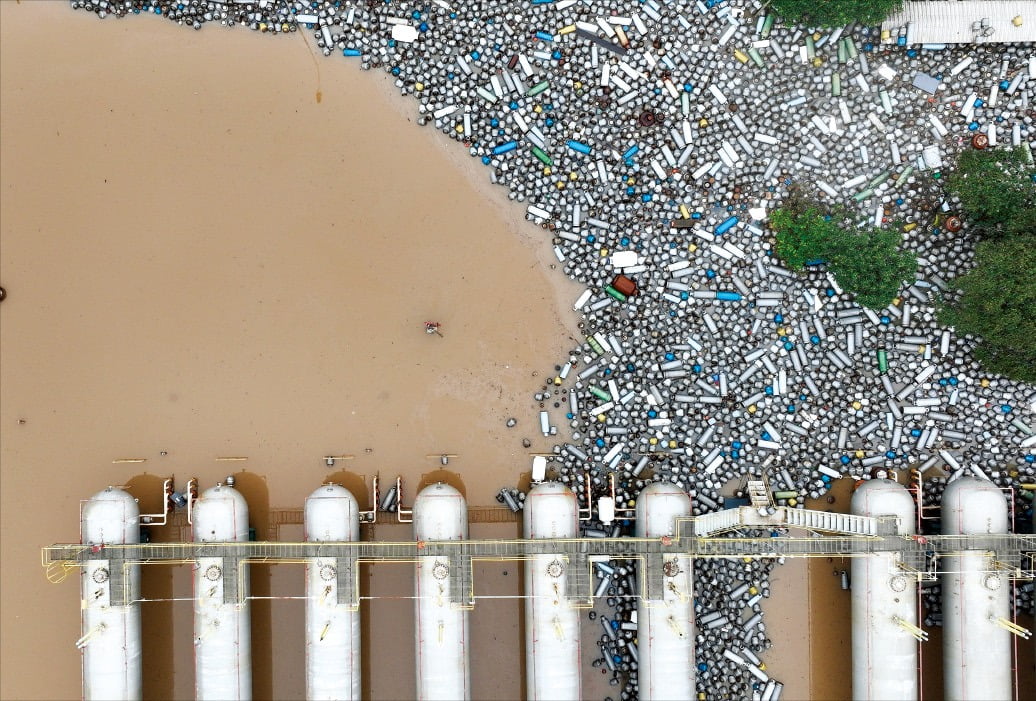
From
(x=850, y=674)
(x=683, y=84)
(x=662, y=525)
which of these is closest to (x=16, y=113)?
(x=683, y=84)

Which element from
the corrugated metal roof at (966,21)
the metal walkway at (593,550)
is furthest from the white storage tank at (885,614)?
the corrugated metal roof at (966,21)

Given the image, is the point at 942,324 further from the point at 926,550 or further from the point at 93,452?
the point at 93,452

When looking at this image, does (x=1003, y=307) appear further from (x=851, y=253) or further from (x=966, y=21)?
(x=966, y=21)

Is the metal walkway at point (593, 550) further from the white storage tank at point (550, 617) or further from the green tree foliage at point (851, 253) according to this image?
the green tree foliage at point (851, 253)

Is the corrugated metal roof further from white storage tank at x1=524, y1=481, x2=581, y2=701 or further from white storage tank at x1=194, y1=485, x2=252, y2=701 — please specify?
white storage tank at x1=194, y1=485, x2=252, y2=701

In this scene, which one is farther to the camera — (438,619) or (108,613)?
(108,613)

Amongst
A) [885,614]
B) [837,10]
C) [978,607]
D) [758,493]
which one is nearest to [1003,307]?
[758,493]
